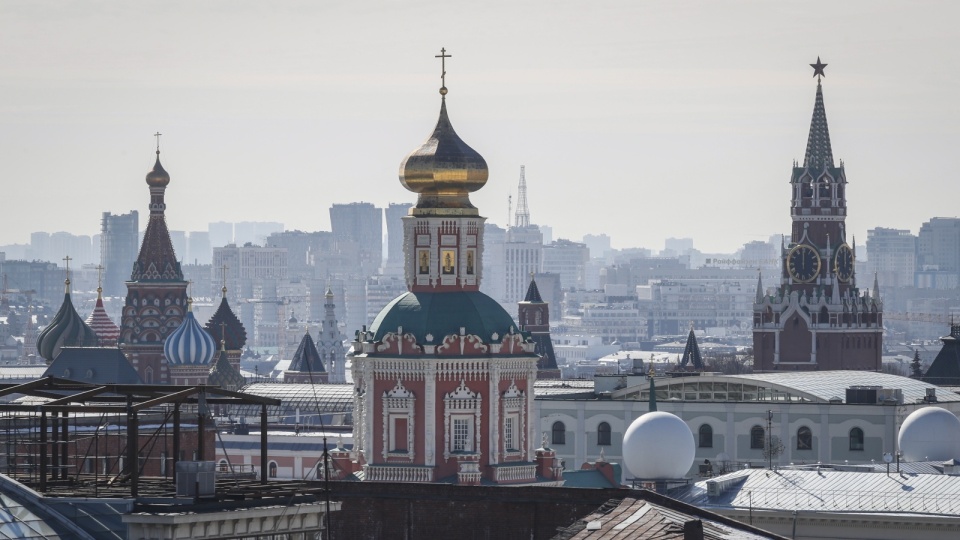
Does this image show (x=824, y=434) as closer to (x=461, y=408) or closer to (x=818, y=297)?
(x=461, y=408)

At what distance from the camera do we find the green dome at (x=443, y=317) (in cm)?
7762

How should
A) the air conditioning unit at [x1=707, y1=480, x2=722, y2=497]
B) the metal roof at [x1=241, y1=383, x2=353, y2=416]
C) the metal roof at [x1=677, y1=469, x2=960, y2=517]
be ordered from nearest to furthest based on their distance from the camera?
the metal roof at [x1=677, y1=469, x2=960, y2=517] < the air conditioning unit at [x1=707, y1=480, x2=722, y2=497] < the metal roof at [x1=241, y1=383, x2=353, y2=416]

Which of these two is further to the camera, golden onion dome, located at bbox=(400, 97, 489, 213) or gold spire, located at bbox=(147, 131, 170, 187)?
gold spire, located at bbox=(147, 131, 170, 187)

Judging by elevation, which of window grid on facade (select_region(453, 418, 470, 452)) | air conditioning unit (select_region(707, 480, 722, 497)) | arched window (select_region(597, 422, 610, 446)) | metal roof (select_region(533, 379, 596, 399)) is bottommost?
air conditioning unit (select_region(707, 480, 722, 497))

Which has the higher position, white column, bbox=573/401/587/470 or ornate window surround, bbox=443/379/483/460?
ornate window surround, bbox=443/379/483/460

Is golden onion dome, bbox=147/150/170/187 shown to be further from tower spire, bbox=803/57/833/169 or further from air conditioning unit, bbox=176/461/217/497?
air conditioning unit, bbox=176/461/217/497

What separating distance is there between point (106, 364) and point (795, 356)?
3431 cm

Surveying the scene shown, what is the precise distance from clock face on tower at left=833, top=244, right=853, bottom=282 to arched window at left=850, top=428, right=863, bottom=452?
53416 millimetres

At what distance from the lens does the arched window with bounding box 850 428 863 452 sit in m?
96.2

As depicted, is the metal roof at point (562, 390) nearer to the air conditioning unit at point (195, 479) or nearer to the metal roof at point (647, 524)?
the metal roof at point (647, 524)

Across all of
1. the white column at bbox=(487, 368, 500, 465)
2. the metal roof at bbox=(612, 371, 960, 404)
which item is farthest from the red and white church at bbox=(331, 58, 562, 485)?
the metal roof at bbox=(612, 371, 960, 404)

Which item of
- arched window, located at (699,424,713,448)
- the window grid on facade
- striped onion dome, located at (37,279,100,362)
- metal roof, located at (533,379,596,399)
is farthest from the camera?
striped onion dome, located at (37,279,100,362)

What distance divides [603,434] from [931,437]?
846 inches

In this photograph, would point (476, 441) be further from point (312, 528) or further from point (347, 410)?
point (347, 410)
